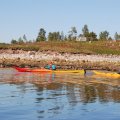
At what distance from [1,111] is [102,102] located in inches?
311

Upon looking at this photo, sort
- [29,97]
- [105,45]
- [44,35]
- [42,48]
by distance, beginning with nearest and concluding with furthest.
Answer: [29,97] < [42,48] < [105,45] < [44,35]

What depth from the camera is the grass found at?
10100 cm

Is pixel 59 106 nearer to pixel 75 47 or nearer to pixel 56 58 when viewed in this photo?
pixel 56 58

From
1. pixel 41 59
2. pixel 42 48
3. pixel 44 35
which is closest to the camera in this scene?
pixel 41 59

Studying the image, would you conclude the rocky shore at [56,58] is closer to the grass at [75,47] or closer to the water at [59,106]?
the grass at [75,47]

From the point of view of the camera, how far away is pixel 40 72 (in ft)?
202

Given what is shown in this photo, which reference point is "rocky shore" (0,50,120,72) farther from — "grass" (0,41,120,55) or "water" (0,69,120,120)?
"water" (0,69,120,120)

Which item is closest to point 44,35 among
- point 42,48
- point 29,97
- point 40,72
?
point 42,48

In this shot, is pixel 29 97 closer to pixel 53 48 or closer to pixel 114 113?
pixel 114 113

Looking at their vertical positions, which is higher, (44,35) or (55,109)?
(44,35)

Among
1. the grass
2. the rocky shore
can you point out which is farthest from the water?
the grass

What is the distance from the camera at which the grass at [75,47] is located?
101 meters

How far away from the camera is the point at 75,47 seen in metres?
112

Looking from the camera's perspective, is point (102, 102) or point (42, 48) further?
point (42, 48)
